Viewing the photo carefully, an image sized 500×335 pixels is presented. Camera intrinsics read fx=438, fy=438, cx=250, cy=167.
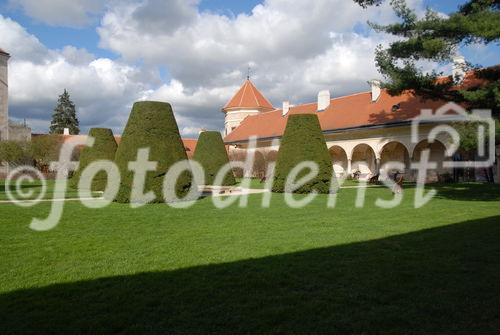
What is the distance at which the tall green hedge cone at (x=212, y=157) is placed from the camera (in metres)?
22.2

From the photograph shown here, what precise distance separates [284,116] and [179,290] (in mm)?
34639

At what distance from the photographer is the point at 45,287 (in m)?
4.48

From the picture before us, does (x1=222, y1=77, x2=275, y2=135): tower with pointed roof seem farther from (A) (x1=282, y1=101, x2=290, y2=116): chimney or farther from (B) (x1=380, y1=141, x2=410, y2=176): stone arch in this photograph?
(B) (x1=380, y1=141, x2=410, y2=176): stone arch

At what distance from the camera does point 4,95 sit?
A: 38.4 meters

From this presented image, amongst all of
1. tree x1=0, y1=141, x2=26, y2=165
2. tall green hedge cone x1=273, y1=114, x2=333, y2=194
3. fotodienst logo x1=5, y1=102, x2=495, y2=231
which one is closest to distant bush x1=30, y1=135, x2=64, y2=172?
tree x1=0, y1=141, x2=26, y2=165

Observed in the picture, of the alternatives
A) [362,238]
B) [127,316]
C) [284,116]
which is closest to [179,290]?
[127,316]

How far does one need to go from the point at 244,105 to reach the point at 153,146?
1359 inches

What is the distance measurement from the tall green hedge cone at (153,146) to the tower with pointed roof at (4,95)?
2956 cm

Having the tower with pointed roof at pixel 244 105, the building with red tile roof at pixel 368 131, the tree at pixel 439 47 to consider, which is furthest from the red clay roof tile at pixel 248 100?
the tree at pixel 439 47

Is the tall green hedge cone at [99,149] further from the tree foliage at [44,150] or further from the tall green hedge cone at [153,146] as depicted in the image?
the tree foliage at [44,150]

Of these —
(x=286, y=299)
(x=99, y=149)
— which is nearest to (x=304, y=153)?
(x=99, y=149)

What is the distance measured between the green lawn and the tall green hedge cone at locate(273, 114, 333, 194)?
22.6 feet

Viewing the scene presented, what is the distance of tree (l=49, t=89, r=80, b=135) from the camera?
60000 mm

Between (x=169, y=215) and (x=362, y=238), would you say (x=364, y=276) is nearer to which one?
(x=362, y=238)
